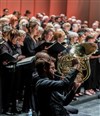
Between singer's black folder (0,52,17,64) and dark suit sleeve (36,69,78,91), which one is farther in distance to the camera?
singer's black folder (0,52,17,64)

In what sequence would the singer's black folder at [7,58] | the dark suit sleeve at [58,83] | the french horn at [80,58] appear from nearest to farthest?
1. the dark suit sleeve at [58,83]
2. the french horn at [80,58]
3. the singer's black folder at [7,58]

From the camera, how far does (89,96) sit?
6684 millimetres

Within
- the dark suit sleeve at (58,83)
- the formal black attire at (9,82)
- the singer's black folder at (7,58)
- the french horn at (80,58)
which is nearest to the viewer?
the dark suit sleeve at (58,83)

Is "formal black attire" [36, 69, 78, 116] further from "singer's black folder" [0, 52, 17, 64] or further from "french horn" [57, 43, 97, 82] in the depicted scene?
"singer's black folder" [0, 52, 17, 64]

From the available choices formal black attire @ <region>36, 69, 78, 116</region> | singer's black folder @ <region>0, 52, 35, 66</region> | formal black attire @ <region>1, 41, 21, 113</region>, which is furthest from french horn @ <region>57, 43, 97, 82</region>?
formal black attire @ <region>1, 41, 21, 113</region>

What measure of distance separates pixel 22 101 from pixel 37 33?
46.4 inches

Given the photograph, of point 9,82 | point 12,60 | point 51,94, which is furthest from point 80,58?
point 9,82

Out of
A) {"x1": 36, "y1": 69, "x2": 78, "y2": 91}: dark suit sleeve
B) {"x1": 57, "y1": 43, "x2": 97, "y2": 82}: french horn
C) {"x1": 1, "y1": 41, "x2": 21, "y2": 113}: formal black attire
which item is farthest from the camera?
{"x1": 1, "y1": 41, "x2": 21, "y2": 113}: formal black attire

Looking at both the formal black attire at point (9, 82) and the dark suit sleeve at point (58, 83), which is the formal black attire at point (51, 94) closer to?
the dark suit sleeve at point (58, 83)

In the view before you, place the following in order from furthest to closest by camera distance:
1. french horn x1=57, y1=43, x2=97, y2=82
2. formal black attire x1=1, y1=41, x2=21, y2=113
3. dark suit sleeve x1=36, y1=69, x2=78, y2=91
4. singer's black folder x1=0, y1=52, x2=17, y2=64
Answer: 1. formal black attire x1=1, y1=41, x2=21, y2=113
2. singer's black folder x1=0, y1=52, x2=17, y2=64
3. french horn x1=57, y1=43, x2=97, y2=82
4. dark suit sleeve x1=36, y1=69, x2=78, y2=91

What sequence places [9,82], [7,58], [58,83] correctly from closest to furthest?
[58,83], [7,58], [9,82]

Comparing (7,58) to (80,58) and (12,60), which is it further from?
(80,58)

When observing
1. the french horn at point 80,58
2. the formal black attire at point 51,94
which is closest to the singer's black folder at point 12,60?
the french horn at point 80,58

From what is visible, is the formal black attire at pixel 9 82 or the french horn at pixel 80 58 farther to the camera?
the formal black attire at pixel 9 82
